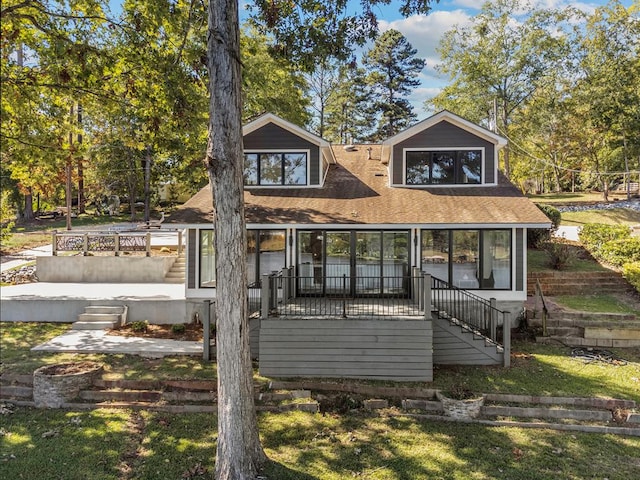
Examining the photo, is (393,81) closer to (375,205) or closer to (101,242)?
(375,205)

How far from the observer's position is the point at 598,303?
12625 mm

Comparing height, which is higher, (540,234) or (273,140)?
(273,140)

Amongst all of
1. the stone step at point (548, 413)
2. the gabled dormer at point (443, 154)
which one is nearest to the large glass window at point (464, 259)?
the gabled dormer at point (443, 154)

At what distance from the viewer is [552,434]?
7.02m

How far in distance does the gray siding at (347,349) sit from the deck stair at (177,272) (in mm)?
8175

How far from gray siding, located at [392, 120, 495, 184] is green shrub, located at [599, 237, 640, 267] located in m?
5.84

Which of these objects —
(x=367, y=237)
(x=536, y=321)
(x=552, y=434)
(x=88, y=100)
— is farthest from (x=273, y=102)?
(x=552, y=434)

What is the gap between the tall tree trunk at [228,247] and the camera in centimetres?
568

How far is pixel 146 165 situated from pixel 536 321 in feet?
90.6

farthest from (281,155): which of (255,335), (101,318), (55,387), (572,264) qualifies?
(572,264)

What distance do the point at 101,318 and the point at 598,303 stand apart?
15.7 metres

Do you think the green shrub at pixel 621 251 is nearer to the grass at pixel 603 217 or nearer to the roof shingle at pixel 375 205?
the roof shingle at pixel 375 205

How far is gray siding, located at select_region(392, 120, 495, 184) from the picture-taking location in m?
13.7

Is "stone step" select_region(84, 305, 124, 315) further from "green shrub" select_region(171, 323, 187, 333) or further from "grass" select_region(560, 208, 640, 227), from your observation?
"grass" select_region(560, 208, 640, 227)
